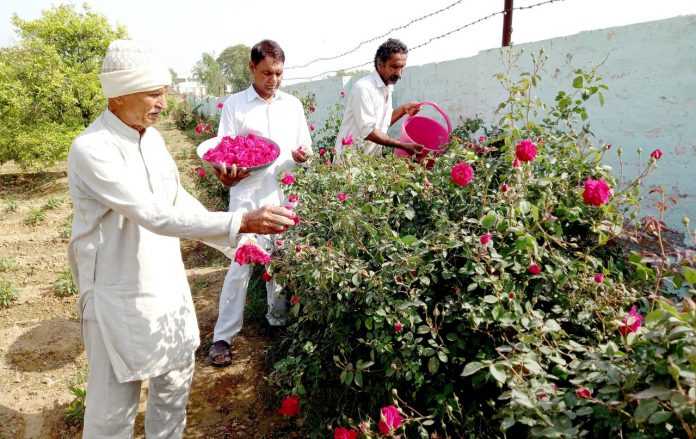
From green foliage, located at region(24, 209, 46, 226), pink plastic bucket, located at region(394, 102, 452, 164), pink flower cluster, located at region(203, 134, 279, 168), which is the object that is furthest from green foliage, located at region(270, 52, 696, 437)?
green foliage, located at region(24, 209, 46, 226)

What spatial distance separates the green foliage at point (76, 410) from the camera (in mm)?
2426

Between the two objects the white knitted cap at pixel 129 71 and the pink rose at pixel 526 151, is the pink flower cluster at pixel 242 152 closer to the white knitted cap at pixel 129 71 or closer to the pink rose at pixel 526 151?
the white knitted cap at pixel 129 71

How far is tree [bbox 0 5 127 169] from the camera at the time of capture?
6.71m

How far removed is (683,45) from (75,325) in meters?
4.22

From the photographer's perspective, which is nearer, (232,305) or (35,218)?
(232,305)

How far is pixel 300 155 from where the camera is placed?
112 inches

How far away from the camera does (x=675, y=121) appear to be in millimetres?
2133

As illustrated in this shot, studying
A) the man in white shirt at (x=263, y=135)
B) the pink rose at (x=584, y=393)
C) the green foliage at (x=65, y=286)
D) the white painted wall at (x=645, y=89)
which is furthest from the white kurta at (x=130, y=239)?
the green foliage at (x=65, y=286)

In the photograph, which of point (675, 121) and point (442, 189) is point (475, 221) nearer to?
point (442, 189)

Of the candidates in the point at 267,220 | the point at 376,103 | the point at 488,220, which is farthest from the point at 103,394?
the point at 376,103

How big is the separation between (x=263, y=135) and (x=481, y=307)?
76.8 inches

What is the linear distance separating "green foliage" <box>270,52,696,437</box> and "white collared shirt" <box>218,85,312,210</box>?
2.49 feet

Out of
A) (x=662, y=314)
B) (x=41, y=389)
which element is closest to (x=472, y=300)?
(x=662, y=314)

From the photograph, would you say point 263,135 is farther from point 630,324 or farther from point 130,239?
point 630,324
